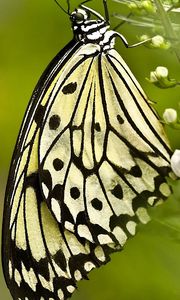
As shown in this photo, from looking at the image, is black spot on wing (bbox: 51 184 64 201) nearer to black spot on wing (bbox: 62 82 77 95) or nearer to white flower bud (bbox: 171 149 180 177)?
black spot on wing (bbox: 62 82 77 95)

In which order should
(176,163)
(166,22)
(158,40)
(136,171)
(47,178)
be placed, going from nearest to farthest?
(166,22), (158,40), (176,163), (136,171), (47,178)

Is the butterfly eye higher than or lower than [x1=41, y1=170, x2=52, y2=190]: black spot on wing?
higher

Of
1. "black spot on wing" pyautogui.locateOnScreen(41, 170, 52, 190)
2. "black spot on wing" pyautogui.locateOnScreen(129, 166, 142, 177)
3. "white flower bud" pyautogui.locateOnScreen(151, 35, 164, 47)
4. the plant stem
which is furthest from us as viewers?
"black spot on wing" pyautogui.locateOnScreen(41, 170, 52, 190)

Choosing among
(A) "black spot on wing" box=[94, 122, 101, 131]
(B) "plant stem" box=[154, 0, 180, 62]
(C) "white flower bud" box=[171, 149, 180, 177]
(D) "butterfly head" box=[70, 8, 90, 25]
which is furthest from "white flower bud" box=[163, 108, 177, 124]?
(D) "butterfly head" box=[70, 8, 90, 25]

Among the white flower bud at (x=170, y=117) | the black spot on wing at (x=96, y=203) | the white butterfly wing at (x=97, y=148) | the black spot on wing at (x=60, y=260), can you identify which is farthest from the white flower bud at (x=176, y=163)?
the black spot on wing at (x=60, y=260)

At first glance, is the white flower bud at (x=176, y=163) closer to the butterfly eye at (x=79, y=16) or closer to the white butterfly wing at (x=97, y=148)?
the white butterfly wing at (x=97, y=148)

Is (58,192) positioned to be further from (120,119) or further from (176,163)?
(176,163)

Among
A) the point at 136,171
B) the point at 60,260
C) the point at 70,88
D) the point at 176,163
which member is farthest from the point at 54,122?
the point at 176,163
